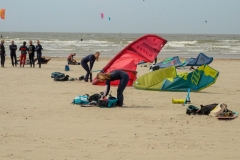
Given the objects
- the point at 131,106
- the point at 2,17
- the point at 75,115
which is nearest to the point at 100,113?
the point at 75,115

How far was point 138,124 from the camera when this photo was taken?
7.07 meters

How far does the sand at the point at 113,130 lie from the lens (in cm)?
539

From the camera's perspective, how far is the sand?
539 centimetres

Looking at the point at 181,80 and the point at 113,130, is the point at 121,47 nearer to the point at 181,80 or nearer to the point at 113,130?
the point at 181,80

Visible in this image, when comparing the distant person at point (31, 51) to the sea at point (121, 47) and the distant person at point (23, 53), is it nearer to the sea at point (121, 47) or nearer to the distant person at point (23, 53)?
the distant person at point (23, 53)

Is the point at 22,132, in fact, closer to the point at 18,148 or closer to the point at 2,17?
the point at 18,148

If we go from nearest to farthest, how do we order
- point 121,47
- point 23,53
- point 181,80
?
1. point 181,80
2. point 23,53
3. point 121,47

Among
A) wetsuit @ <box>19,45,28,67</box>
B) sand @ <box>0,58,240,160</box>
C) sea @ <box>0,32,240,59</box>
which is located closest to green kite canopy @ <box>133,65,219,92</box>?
sand @ <box>0,58,240,160</box>

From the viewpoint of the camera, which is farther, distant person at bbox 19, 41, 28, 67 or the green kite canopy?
distant person at bbox 19, 41, 28, 67

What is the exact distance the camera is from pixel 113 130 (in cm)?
660

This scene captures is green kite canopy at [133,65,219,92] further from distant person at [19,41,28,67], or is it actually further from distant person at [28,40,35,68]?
distant person at [19,41,28,67]

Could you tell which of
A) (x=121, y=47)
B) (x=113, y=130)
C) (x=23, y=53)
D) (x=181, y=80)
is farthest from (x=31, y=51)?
(x=121, y=47)

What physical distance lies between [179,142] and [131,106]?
3.06 m

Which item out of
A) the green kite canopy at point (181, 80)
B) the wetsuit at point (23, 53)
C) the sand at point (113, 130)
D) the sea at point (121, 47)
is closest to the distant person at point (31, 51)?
the wetsuit at point (23, 53)
